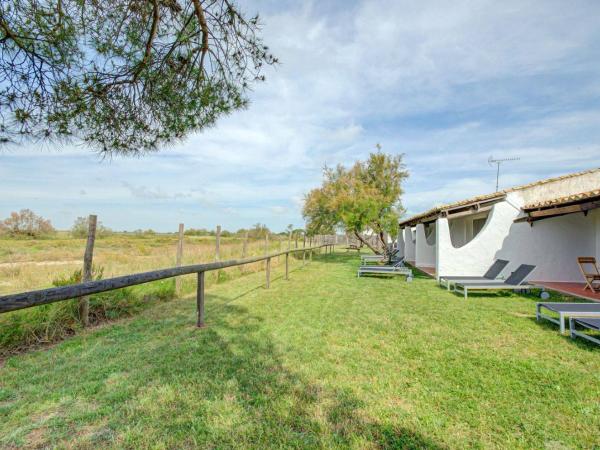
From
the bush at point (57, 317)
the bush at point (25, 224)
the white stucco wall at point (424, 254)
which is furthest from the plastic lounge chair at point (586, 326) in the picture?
the bush at point (25, 224)

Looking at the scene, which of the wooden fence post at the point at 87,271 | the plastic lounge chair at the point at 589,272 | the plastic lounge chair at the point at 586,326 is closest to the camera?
the plastic lounge chair at the point at 586,326

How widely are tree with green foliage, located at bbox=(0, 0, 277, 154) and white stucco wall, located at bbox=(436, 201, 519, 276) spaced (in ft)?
28.9

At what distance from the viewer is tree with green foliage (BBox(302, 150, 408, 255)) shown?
A: 1489 centimetres

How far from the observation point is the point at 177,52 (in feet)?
13.3

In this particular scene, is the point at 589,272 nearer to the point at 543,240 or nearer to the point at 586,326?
the point at 543,240

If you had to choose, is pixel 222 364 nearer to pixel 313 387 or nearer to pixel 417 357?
pixel 313 387

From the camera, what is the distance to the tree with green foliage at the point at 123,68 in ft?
10.6

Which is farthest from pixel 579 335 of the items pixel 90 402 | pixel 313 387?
pixel 90 402

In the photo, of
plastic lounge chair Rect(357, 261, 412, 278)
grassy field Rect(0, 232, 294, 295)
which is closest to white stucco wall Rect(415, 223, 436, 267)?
plastic lounge chair Rect(357, 261, 412, 278)

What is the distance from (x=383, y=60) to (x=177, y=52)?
7.34m

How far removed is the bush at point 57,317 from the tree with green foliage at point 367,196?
1042 cm

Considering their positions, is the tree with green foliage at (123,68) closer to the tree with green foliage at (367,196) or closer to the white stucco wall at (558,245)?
the white stucco wall at (558,245)

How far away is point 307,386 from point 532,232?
985 centimetres

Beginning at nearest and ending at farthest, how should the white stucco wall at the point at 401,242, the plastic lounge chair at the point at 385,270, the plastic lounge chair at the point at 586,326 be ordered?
1. the plastic lounge chair at the point at 586,326
2. the plastic lounge chair at the point at 385,270
3. the white stucco wall at the point at 401,242
